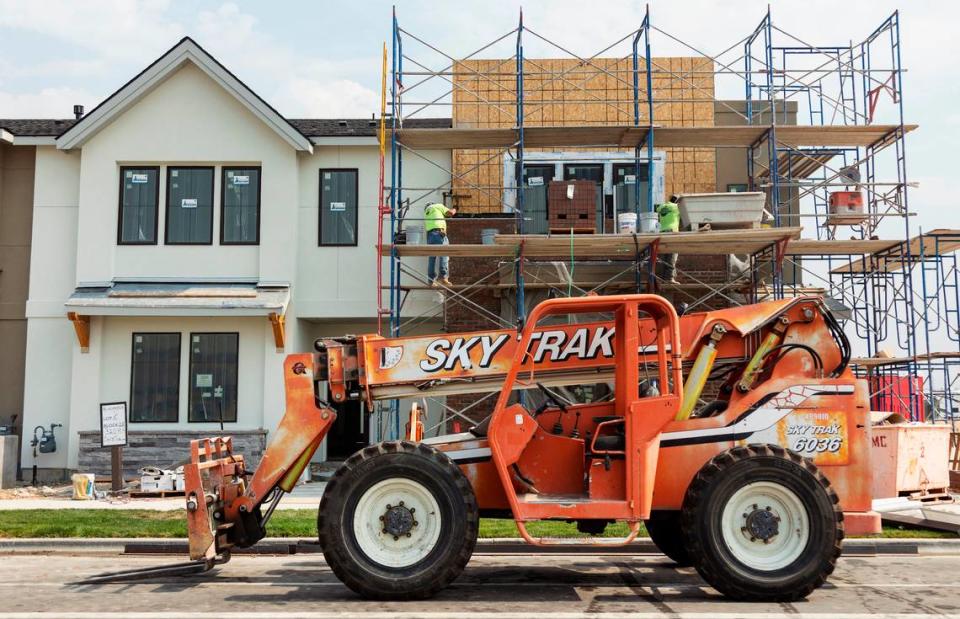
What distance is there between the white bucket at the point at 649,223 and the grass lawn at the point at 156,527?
6246mm

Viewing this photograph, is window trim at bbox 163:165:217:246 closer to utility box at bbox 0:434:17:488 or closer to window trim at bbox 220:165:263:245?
window trim at bbox 220:165:263:245

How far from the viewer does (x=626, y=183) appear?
19562 millimetres

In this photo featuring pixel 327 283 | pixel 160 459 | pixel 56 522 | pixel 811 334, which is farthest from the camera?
pixel 327 283

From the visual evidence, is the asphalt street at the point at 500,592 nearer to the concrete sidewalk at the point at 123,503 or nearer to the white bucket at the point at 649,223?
the concrete sidewalk at the point at 123,503

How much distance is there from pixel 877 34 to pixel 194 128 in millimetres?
14579

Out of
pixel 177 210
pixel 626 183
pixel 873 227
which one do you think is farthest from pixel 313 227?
pixel 873 227

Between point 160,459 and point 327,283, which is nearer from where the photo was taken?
point 160,459

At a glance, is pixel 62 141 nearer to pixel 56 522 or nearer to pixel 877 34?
pixel 56 522

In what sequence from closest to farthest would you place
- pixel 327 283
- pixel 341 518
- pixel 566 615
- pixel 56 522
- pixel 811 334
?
pixel 566 615 → pixel 341 518 → pixel 811 334 → pixel 56 522 → pixel 327 283

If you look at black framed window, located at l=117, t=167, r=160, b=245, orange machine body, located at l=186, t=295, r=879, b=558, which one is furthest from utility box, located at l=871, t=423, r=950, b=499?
black framed window, located at l=117, t=167, r=160, b=245

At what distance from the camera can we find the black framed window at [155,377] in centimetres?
1952

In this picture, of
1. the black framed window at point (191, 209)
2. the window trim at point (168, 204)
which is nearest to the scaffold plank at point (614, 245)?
the window trim at point (168, 204)

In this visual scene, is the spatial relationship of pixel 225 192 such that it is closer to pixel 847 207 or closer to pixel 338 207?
pixel 338 207

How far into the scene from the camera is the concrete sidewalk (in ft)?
48.6
